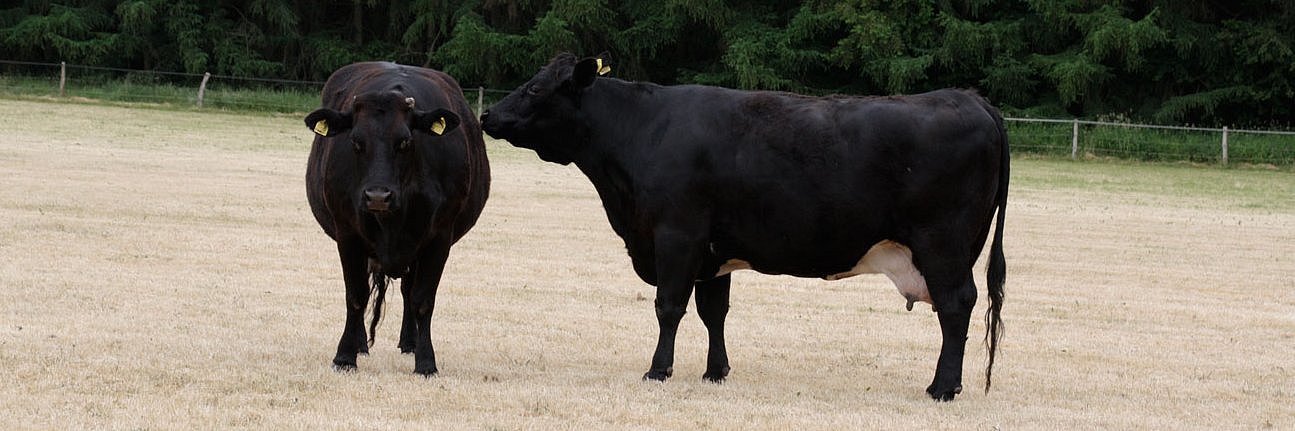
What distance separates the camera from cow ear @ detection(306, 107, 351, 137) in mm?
7938

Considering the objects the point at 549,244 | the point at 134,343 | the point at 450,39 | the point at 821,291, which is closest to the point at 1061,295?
the point at 821,291

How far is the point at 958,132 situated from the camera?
7910 millimetres

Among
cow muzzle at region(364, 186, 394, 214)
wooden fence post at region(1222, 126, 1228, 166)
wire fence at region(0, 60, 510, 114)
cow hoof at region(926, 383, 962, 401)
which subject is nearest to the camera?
cow muzzle at region(364, 186, 394, 214)

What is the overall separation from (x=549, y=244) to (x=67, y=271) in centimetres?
535

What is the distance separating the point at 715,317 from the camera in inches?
342

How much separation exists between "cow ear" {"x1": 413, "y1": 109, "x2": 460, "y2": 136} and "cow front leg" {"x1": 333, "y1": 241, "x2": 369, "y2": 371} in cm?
87

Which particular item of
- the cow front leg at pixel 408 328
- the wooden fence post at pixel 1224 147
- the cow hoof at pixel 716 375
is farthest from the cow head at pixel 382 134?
the wooden fence post at pixel 1224 147

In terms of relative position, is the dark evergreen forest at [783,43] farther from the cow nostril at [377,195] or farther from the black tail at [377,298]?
the cow nostril at [377,195]

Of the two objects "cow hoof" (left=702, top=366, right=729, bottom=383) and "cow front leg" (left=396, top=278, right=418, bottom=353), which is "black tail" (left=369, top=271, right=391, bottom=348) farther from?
"cow hoof" (left=702, top=366, right=729, bottom=383)

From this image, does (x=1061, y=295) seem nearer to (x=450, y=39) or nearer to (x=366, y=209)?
(x=366, y=209)

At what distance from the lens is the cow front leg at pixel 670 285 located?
26.9 ft

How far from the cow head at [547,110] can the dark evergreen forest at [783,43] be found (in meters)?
31.4

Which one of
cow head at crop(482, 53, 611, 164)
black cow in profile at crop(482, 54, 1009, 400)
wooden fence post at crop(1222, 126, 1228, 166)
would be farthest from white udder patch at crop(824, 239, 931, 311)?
wooden fence post at crop(1222, 126, 1228, 166)

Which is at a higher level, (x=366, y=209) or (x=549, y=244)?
(x=366, y=209)
